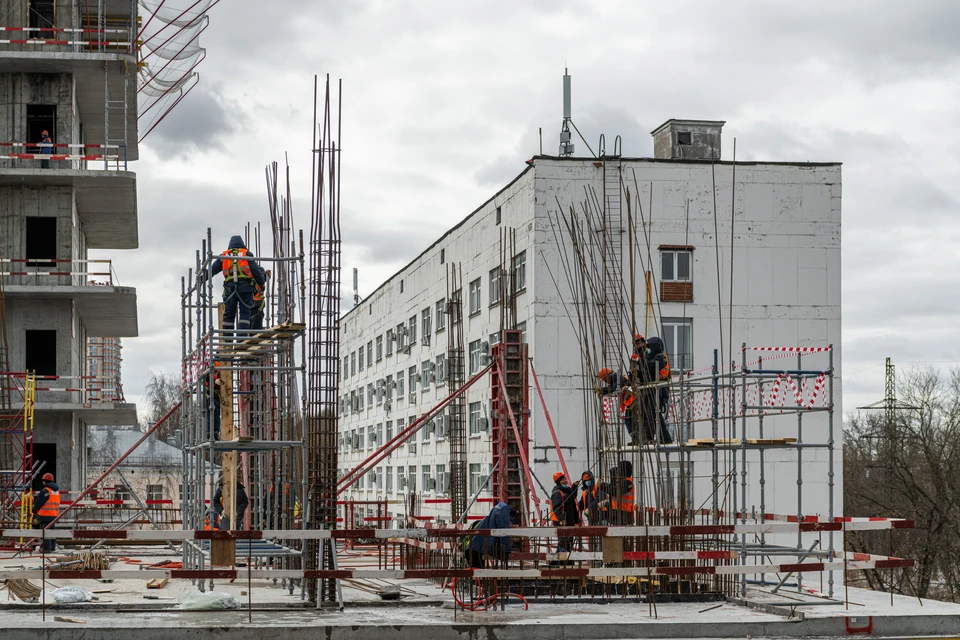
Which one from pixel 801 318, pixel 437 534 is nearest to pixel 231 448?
pixel 437 534

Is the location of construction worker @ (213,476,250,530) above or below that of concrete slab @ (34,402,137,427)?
below

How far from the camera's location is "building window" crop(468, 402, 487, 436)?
43250mm

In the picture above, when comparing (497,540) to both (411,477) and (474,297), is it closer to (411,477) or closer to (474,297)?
(474,297)

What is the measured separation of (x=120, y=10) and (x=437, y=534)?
31866 millimetres

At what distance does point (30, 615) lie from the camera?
1380 centimetres

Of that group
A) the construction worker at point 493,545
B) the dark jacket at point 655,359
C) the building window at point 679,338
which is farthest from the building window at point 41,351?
the construction worker at point 493,545

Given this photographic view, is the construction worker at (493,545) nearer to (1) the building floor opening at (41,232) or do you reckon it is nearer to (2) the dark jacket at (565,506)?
(2) the dark jacket at (565,506)

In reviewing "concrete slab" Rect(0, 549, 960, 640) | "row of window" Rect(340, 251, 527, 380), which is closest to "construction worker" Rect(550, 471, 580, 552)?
"concrete slab" Rect(0, 549, 960, 640)

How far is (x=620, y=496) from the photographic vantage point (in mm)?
18031

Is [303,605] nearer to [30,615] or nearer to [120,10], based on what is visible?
[30,615]

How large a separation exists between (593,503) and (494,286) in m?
22.4

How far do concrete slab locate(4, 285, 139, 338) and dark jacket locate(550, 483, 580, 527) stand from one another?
60.3 feet

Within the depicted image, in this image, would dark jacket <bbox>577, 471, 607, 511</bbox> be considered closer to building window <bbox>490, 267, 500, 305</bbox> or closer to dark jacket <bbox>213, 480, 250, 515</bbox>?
dark jacket <bbox>213, 480, 250, 515</bbox>

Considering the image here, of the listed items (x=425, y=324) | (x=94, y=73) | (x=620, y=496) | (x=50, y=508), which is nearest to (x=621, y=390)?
(x=620, y=496)
